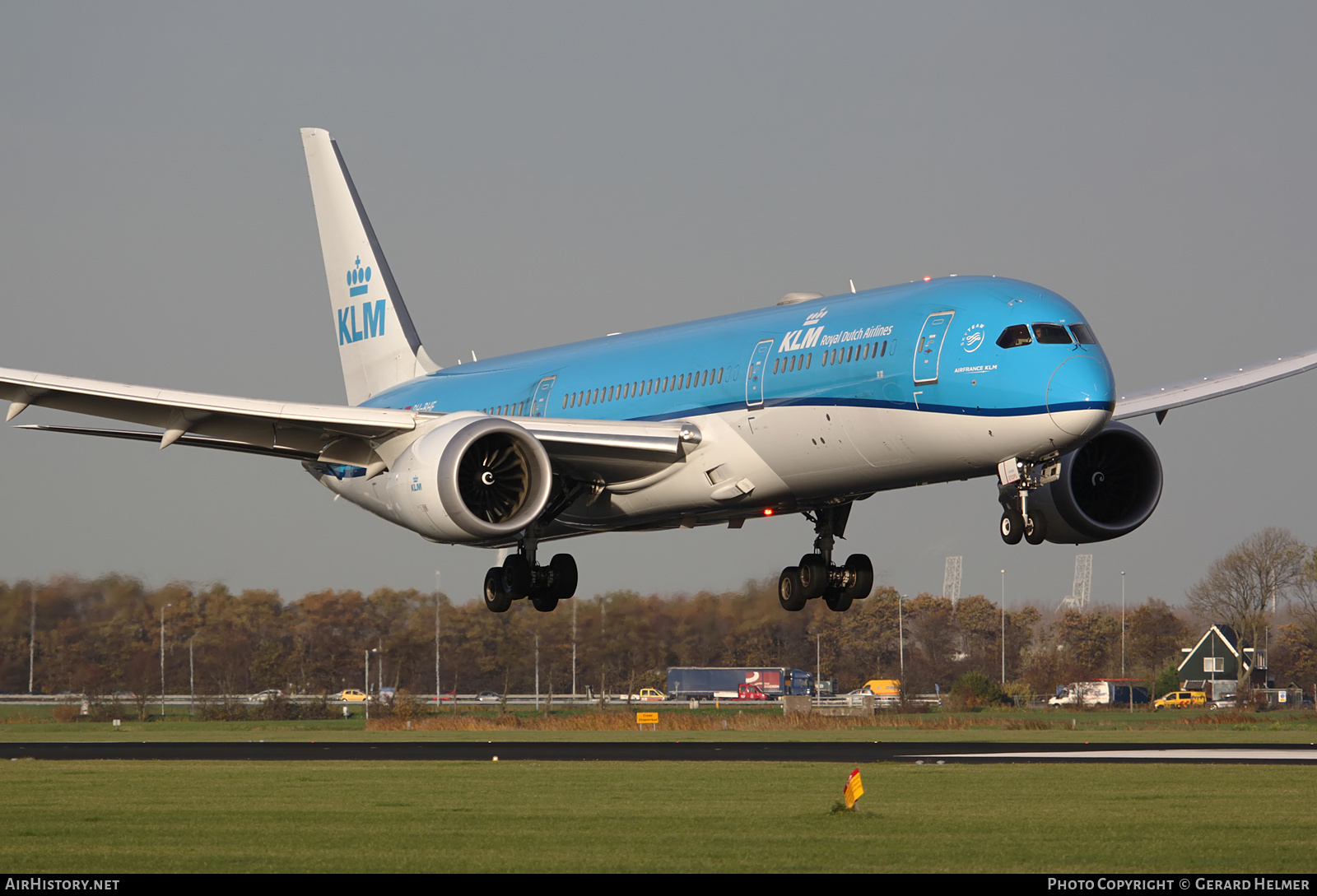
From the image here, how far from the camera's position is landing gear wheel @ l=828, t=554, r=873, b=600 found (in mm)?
42250

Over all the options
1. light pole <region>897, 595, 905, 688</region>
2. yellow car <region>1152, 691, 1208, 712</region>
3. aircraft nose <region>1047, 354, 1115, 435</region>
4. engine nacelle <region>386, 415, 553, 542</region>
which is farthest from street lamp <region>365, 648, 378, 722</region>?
aircraft nose <region>1047, 354, 1115, 435</region>

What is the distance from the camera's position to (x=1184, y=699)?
116 m

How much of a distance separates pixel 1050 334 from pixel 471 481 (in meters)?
13.1

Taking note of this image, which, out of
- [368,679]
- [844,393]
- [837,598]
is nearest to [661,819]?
[844,393]

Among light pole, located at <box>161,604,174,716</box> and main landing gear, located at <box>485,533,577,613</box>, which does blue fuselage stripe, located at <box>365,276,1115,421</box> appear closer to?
main landing gear, located at <box>485,533,577,613</box>

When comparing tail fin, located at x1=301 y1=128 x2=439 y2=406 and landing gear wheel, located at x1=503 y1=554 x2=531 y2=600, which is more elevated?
tail fin, located at x1=301 y1=128 x2=439 y2=406

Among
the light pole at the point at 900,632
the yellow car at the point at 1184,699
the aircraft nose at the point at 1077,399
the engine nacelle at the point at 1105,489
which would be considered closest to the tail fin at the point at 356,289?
the engine nacelle at the point at 1105,489

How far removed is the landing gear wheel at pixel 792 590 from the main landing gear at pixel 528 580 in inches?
214

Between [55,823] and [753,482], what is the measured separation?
1599 cm

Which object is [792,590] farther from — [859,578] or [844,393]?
[844,393]

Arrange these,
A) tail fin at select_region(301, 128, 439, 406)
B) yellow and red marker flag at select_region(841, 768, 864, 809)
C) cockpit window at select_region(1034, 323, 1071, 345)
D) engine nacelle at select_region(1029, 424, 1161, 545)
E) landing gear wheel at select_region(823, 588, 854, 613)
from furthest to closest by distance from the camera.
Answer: tail fin at select_region(301, 128, 439, 406) < landing gear wheel at select_region(823, 588, 854, 613) < engine nacelle at select_region(1029, 424, 1161, 545) < cockpit window at select_region(1034, 323, 1071, 345) < yellow and red marker flag at select_region(841, 768, 864, 809)

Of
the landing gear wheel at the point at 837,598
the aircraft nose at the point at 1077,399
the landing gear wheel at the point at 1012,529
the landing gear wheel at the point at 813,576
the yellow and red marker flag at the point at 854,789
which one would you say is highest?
the aircraft nose at the point at 1077,399

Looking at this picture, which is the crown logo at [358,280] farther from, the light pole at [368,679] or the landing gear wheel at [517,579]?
the light pole at [368,679]

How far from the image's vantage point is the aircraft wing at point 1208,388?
134 feet
